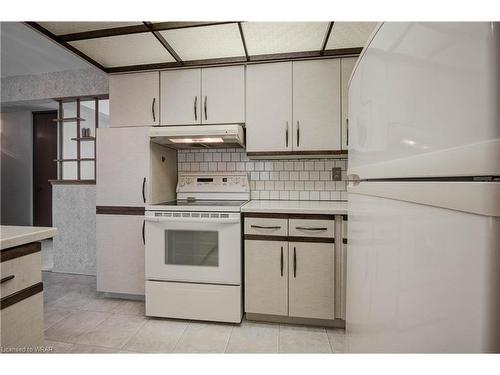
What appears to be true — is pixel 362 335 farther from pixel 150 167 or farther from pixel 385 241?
pixel 150 167

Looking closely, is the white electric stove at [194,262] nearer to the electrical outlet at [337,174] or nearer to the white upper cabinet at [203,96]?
the white upper cabinet at [203,96]

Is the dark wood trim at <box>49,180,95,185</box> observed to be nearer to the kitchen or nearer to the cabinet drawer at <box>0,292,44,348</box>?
the kitchen

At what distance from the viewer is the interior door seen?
438 centimetres

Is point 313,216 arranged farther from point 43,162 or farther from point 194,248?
point 43,162

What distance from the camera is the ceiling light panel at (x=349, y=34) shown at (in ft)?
5.54

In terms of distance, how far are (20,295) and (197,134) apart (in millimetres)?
1441

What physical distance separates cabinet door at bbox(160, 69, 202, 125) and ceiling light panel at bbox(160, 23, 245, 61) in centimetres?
17

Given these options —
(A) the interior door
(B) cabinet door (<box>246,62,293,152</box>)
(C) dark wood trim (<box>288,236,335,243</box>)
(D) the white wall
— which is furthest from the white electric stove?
(D) the white wall

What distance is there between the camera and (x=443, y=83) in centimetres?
39

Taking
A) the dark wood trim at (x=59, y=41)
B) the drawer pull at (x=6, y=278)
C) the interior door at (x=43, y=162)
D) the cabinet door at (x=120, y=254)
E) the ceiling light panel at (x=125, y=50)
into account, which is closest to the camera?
the drawer pull at (x=6, y=278)

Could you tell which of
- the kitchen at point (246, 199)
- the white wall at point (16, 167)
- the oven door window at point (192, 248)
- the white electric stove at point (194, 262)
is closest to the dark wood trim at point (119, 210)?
the kitchen at point (246, 199)

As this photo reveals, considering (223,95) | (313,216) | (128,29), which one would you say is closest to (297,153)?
(313,216)

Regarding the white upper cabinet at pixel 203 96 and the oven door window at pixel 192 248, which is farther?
the white upper cabinet at pixel 203 96

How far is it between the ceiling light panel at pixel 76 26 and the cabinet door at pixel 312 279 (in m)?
2.00
